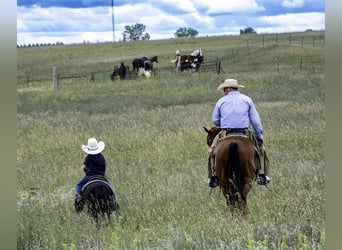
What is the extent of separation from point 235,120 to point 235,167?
47 centimetres

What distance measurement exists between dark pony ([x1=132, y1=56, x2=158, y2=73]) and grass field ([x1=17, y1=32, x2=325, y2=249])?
2842 mm

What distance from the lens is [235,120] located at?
5.62m

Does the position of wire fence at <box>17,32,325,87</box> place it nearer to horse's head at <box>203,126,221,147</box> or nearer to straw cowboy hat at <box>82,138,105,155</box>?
horse's head at <box>203,126,221,147</box>

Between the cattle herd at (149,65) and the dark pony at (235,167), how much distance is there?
7916mm

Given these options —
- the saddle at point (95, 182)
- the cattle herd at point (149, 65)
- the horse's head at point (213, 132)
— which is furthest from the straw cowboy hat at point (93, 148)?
the cattle herd at point (149, 65)

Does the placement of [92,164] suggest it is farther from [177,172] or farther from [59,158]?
[59,158]

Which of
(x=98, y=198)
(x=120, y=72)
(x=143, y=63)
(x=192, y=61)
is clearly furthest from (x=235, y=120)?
(x=143, y=63)

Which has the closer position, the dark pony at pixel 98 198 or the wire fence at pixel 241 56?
the dark pony at pixel 98 198

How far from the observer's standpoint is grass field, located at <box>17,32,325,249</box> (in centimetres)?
502

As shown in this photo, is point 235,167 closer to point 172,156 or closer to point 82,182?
point 82,182

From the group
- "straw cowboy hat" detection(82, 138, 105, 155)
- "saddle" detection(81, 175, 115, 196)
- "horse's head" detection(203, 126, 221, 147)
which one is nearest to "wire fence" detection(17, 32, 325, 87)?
"horse's head" detection(203, 126, 221, 147)

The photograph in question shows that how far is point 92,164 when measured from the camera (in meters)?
5.76

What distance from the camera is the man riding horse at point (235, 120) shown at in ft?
18.3

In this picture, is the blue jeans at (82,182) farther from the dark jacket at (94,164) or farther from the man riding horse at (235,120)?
the man riding horse at (235,120)
